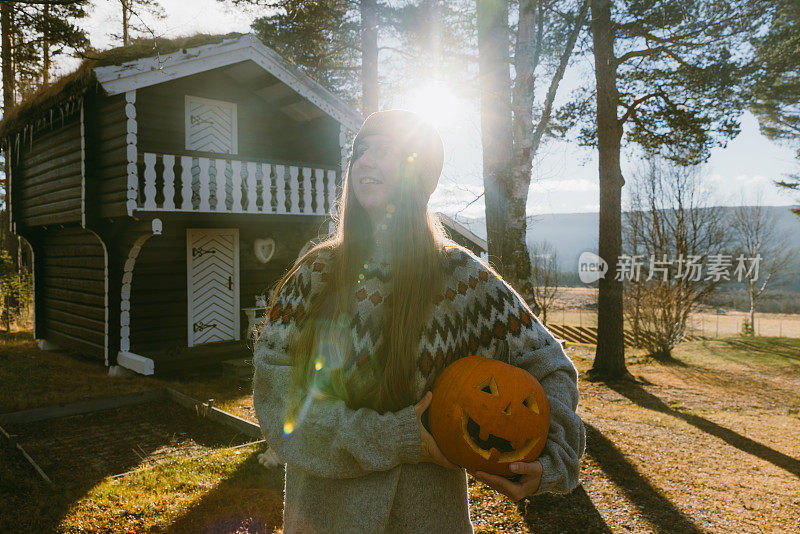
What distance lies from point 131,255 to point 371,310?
10.3m

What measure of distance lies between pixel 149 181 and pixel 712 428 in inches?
440

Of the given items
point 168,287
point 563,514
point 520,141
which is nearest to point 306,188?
point 168,287

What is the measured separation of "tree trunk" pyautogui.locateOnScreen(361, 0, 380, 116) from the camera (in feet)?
52.3

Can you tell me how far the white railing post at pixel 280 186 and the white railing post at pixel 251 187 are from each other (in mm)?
560

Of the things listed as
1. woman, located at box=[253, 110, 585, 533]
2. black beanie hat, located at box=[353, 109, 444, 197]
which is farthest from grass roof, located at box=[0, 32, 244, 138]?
woman, located at box=[253, 110, 585, 533]

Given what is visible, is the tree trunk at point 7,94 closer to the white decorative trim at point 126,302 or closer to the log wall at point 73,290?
the log wall at point 73,290

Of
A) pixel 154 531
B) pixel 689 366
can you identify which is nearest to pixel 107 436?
pixel 154 531

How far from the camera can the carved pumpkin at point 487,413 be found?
68.1 inches

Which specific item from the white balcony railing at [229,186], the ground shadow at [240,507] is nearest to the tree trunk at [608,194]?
the white balcony railing at [229,186]

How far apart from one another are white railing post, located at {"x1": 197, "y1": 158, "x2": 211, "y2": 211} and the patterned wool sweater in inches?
361

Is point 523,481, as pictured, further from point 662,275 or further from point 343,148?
point 662,275

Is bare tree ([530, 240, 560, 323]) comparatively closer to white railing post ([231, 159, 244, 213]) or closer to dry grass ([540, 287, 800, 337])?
dry grass ([540, 287, 800, 337])

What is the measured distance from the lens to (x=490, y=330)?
74.0 inches

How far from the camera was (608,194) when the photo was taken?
13.2 m
